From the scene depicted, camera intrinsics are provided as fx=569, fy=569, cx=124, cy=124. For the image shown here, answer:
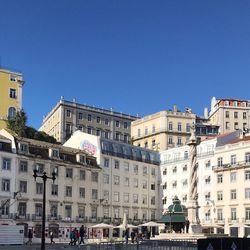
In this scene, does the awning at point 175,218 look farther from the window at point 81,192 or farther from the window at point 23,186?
the window at point 81,192

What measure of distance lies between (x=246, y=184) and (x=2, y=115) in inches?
1808

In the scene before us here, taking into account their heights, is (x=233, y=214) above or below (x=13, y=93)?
below

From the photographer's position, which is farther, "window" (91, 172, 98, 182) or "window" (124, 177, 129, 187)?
"window" (124, 177, 129, 187)

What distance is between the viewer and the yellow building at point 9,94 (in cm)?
10319

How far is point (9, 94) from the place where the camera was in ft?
342

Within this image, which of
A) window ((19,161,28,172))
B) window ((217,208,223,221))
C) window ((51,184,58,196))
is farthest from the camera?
window ((217,208,223,221))

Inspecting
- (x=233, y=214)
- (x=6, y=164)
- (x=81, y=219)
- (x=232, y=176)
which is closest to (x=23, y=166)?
(x=6, y=164)

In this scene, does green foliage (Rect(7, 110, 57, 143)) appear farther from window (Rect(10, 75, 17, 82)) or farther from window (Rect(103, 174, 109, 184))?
window (Rect(103, 174, 109, 184))

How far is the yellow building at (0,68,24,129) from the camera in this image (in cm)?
10319

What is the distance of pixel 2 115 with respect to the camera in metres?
103

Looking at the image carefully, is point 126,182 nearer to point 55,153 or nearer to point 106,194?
point 106,194

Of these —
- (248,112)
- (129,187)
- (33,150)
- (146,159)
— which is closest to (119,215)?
(129,187)

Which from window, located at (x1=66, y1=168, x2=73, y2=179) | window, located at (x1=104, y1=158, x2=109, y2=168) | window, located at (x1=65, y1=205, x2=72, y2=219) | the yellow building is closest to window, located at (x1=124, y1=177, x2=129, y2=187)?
window, located at (x1=104, y1=158, x2=109, y2=168)

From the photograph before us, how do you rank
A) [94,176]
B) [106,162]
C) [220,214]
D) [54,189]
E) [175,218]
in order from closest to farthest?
[175,218] < [54,189] < [94,176] < [220,214] < [106,162]
